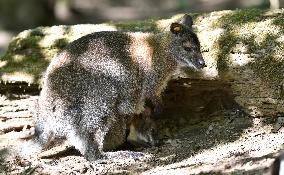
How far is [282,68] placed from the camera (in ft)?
22.4

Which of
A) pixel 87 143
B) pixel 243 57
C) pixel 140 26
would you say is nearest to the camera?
pixel 87 143

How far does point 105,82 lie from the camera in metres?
6.77

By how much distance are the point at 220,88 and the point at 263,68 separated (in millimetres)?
628

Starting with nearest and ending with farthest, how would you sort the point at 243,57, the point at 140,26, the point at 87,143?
the point at 87,143 < the point at 243,57 < the point at 140,26

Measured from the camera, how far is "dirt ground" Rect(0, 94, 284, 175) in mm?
5907

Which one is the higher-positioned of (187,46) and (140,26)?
(140,26)

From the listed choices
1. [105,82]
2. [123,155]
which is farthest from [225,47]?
[123,155]

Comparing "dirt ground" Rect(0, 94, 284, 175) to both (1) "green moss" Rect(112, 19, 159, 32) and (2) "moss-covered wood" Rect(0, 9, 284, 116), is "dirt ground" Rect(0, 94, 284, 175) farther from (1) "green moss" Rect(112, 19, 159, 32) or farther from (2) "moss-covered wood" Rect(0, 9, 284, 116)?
(1) "green moss" Rect(112, 19, 159, 32)

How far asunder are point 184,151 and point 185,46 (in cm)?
126

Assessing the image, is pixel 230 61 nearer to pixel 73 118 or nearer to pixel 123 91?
pixel 123 91

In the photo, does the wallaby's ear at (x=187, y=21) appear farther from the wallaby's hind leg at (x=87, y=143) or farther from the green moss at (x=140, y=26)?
the wallaby's hind leg at (x=87, y=143)

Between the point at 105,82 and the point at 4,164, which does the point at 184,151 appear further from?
the point at 4,164

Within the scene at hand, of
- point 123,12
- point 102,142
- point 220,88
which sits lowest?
point 102,142

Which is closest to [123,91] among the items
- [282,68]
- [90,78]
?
[90,78]
